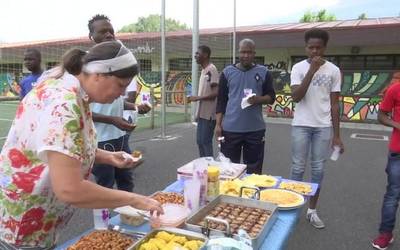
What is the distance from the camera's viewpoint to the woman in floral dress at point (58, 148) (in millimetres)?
1337

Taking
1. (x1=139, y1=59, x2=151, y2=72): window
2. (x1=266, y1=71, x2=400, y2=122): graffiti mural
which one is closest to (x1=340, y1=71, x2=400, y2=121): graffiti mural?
(x1=266, y1=71, x2=400, y2=122): graffiti mural

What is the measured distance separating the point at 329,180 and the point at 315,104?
8.21ft

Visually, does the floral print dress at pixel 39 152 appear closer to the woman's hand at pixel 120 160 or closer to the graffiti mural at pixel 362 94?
the woman's hand at pixel 120 160

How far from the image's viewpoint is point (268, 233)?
1966mm

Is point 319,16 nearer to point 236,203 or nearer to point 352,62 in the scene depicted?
point 352,62

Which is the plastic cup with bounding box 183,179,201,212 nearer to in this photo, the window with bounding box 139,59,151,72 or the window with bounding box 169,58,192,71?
the window with bounding box 139,59,151,72

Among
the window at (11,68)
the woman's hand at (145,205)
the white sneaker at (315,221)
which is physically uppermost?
the window at (11,68)

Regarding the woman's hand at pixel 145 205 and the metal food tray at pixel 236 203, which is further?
the metal food tray at pixel 236 203

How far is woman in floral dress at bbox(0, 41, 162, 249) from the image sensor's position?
1337 mm

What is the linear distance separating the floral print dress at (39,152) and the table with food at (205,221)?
0.62 feet

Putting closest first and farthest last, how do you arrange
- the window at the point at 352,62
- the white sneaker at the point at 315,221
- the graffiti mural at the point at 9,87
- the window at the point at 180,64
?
the white sneaker at the point at 315,221, the window at the point at 352,62, the window at the point at 180,64, the graffiti mural at the point at 9,87

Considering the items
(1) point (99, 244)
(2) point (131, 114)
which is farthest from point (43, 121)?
(2) point (131, 114)

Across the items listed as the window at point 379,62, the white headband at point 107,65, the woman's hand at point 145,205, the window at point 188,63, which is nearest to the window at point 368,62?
the window at point 379,62

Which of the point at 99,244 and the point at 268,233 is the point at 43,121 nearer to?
the point at 99,244
